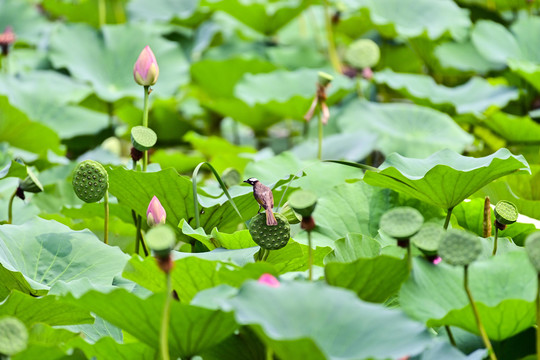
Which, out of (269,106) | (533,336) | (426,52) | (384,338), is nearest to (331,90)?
(269,106)

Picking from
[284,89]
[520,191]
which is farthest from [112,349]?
[284,89]

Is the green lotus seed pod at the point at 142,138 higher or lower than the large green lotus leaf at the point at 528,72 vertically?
higher

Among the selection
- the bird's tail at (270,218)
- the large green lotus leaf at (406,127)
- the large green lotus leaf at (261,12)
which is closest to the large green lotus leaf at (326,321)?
the bird's tail at (270,218)

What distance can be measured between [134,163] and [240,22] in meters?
1.70

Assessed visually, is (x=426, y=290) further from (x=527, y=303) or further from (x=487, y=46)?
(x=487, y=46)

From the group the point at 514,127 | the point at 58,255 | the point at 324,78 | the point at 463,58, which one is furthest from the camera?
the point at 463,58

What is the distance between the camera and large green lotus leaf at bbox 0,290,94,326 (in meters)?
1.01

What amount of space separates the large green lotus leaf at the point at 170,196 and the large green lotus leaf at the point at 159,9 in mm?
1940

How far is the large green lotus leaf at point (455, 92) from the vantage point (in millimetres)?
2262

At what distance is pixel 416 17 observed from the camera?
9.14ft

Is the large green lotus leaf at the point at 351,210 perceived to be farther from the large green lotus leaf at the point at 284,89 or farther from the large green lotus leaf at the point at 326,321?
the large green lotus leaf at the point at 284,89

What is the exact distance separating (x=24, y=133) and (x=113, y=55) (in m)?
0.79

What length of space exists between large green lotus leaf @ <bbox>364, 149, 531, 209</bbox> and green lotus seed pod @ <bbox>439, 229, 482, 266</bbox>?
1.01 ft

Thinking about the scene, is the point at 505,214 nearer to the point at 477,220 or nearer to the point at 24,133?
the point at 477,220
